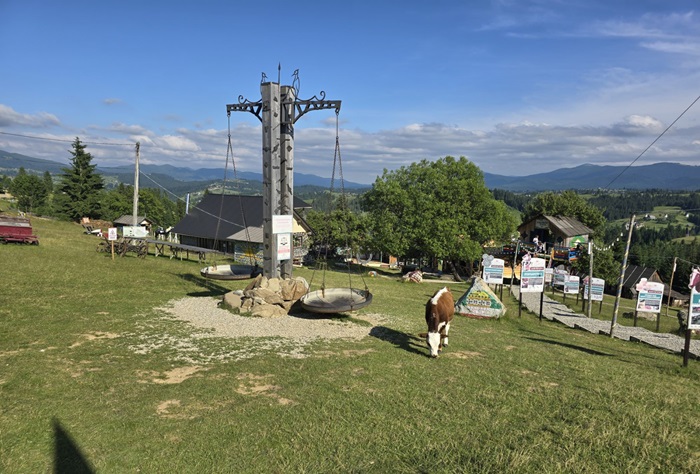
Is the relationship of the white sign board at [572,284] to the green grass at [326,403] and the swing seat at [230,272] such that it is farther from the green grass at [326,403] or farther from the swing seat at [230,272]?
the swing seat at [230,272]

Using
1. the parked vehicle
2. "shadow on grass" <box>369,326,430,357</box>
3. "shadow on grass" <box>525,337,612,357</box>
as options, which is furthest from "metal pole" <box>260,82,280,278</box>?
the parked vehicle

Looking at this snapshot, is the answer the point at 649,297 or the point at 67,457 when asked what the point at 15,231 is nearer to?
the point at 67,457

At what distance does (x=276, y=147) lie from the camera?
1562cm

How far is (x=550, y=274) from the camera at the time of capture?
31.8 m

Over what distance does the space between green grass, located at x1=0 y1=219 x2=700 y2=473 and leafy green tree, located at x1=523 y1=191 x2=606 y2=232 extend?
64.0m

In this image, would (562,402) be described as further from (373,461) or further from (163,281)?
(163,281)

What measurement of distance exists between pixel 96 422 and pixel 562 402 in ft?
28.8

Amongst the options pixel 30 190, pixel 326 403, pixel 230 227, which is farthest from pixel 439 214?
pixel 30 190

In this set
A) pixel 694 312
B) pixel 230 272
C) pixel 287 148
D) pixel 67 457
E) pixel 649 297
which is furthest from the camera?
pixel 649 297

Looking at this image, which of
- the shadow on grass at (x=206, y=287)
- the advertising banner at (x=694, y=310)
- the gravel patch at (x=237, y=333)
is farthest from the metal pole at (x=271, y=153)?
the advertising banner at (x=694, y=310)

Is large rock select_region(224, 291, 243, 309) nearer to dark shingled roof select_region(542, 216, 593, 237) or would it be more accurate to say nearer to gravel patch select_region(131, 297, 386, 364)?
gravel patch select_region(131, 297, 386, 364)

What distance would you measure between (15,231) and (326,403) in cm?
3039

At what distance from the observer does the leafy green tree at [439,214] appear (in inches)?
1507

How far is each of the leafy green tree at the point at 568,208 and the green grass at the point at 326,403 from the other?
64016 millimetres
